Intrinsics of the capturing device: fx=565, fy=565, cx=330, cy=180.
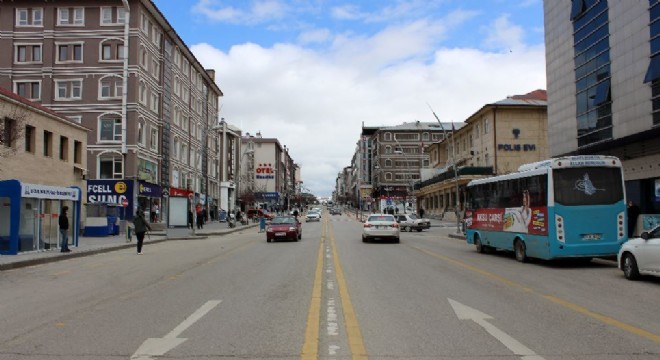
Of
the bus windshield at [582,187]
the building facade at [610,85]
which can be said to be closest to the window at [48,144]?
the bus windshield at [582,187]

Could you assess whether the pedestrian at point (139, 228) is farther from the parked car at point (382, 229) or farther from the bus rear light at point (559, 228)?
the bus rear light at point (559, 228)

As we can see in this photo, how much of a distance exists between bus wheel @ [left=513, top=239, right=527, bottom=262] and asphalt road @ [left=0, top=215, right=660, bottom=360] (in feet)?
6.95

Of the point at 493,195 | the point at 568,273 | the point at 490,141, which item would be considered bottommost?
the point at 568,273

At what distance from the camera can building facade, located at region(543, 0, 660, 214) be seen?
81.1ft

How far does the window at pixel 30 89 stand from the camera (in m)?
47.3

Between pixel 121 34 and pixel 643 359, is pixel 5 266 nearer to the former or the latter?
pixel 643 359

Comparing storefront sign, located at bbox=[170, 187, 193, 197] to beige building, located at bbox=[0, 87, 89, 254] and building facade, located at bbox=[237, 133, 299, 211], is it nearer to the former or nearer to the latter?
beige building, located at bbox=[0, 87, 89, 254]

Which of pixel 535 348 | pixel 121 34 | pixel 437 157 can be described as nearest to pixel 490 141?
pixel 437 157

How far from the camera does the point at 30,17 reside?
47.5 metres

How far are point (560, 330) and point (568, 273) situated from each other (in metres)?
8.20

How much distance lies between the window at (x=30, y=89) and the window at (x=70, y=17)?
5.50 meters

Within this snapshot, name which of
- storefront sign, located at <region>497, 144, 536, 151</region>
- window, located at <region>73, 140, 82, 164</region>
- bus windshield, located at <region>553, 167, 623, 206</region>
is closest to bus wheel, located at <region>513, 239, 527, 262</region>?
bus windshield, located at <region>553, 167, 623, 206</region>

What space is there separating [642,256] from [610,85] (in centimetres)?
1754

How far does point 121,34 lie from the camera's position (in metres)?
47.0
